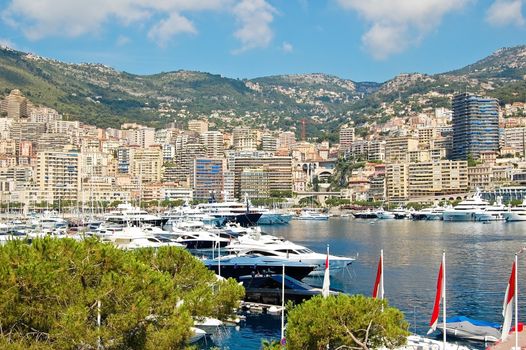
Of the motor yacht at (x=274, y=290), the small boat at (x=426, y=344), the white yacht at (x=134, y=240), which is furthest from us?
the white yacht at (x=134, y=240)

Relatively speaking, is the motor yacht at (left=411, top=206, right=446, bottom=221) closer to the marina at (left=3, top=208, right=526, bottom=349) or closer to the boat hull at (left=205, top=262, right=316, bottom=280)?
the marina at (left=3, top=208, right=526, bottom=349)

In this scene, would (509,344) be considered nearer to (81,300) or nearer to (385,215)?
(81,300)

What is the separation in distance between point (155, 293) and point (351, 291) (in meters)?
23.8

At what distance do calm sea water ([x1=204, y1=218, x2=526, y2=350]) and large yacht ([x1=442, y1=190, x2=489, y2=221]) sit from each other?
1479 inches

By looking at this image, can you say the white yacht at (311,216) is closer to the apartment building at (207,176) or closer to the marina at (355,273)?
the apartment building at (207,176)

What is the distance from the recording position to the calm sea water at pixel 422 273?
3172 cm

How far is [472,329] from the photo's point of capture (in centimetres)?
2911

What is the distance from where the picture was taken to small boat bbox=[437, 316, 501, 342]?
94.3ft

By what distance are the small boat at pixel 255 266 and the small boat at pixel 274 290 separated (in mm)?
2288

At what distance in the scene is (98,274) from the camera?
1770 cm

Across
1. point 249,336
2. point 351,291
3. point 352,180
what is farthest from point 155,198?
point 249,336

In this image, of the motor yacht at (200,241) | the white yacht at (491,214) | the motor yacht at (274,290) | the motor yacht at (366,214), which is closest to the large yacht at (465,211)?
the white yacht at (491,214)

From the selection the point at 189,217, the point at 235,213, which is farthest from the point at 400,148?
the point at 189,217

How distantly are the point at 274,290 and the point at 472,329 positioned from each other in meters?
10.1
